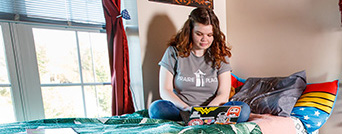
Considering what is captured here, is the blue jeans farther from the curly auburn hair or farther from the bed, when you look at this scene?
the curly auburn hair

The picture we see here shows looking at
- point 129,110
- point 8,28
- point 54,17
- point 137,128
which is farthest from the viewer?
point 129,110

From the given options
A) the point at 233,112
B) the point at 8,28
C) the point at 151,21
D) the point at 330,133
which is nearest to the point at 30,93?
the point at 8,28

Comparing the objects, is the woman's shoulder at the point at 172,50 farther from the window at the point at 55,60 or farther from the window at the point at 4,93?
→ the window at the point at 4,93

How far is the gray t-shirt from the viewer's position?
1160 millimetres

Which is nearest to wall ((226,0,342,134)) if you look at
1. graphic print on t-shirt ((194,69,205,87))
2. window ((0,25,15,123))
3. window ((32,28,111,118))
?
graphic print on t-shirt ((194,69,205,87))

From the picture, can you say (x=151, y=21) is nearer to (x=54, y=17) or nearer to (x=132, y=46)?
(x=132, y=46)

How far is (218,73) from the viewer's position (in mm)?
1214

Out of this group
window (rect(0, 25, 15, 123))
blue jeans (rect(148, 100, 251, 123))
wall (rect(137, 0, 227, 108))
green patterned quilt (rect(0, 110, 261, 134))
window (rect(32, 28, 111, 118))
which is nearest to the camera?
green patterned quilt (rect(0, 110, 261, 134))

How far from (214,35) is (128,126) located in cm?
72

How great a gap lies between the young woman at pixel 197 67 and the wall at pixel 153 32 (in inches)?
9.5

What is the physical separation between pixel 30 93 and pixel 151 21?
890mm

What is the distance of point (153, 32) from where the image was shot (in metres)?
1.44

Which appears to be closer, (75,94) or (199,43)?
(199,43)

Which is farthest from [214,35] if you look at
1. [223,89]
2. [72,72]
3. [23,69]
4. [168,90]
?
[23,69]
